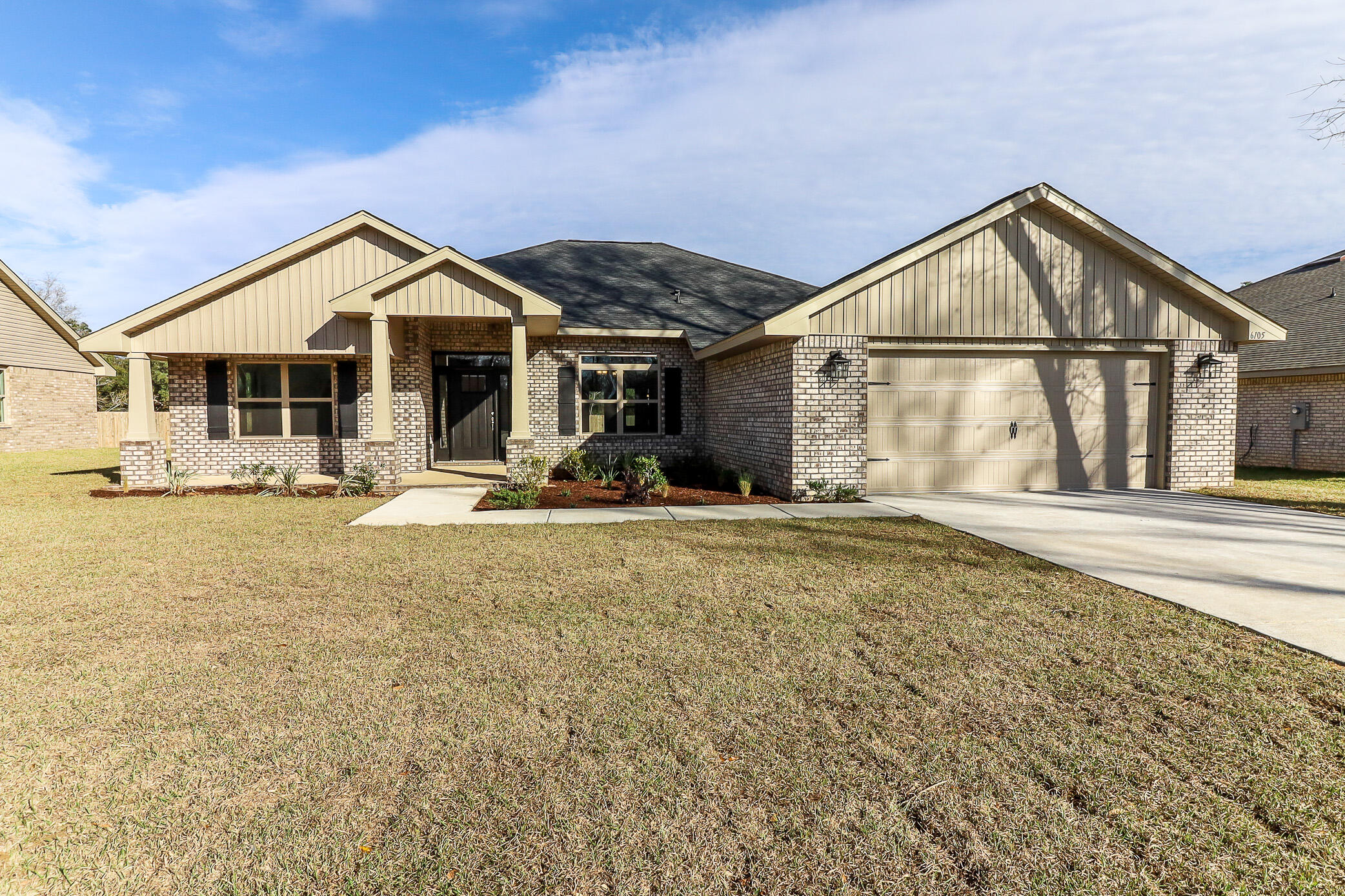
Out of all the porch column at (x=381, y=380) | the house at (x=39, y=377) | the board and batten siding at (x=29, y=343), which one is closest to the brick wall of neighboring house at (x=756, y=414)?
the porch column at (x=381, y=380)

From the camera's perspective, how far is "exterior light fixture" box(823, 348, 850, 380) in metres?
9.38

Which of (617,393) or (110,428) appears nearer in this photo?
(617,393)

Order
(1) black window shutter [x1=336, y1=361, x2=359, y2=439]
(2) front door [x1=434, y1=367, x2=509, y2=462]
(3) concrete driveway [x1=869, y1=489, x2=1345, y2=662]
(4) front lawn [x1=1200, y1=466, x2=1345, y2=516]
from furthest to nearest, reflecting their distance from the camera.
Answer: (2) front door [x1=434, y1=367, x2=509, y2=462] < (1) black window shutter [x1=336, y1=361, x2=359, y2=439] < (4) front lawn [x1=1200, y1=466, x2=1345, y2=516] < (3) concrete driveway [x1=869, y1=489, x2=1345, y2=662]

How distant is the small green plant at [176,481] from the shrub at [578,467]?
6469mm

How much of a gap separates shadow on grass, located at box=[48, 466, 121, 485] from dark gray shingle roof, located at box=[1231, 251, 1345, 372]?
23.5 metres

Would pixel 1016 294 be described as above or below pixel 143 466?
above

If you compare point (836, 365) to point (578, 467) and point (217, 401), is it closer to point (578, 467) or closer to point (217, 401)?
point (578, 467)

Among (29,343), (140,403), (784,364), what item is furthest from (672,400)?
(29,343)

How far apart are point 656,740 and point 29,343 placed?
27.1 meters

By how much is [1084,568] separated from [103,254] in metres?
47.2

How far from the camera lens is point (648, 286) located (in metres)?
15.3

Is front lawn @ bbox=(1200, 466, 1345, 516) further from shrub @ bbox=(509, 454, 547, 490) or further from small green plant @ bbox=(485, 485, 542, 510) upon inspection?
shrub @ bbox=(509, 454, 547, 490)

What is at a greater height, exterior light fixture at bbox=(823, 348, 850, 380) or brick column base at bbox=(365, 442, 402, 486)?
exterior light fixture at bbox=(823, 348, 850, 380)

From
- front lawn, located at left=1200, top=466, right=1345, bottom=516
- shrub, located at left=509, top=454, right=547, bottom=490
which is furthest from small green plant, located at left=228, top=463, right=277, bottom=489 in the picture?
front lawn, located at left=1200, top=466, right=1345, bottom=516
